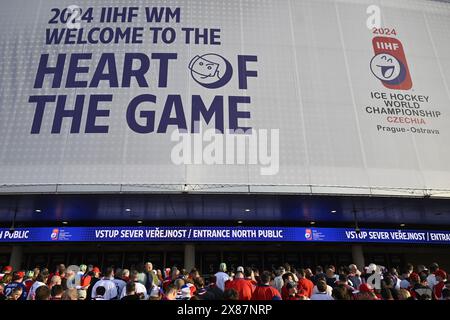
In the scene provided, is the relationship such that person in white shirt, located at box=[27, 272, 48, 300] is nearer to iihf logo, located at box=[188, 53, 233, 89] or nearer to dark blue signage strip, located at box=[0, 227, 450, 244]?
dark blue signage strip, located at box=[0, 227, 450, 244]

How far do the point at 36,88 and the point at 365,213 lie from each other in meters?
11.7

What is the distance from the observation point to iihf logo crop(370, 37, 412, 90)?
11.5 meters

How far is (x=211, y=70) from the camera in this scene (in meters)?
10.9

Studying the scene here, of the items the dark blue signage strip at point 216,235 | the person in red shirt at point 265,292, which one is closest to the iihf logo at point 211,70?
the dark blue signage strip at point 216,235

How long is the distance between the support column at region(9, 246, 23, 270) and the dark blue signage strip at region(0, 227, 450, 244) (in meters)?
1.70

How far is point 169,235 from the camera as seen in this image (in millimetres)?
11203

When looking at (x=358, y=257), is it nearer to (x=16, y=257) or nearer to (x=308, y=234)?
(x=308, y=234)

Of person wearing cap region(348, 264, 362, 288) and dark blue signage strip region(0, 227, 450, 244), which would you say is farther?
dark blue signage strip region(0, 227, 450, 244)

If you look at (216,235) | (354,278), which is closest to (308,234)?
(216,235)

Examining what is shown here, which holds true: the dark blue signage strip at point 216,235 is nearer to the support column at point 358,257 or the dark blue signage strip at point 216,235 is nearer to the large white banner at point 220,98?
the support column at point 358,257

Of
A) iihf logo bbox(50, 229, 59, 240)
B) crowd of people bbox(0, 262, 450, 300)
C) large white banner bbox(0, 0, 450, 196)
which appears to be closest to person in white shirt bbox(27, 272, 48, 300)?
crowd of people bbox(0, 262, 450, 300)

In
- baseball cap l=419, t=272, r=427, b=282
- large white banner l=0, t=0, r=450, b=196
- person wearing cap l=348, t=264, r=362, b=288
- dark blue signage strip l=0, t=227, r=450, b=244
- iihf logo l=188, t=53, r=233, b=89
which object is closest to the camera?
person wearing cap l=348, t=264, r=362, b=288

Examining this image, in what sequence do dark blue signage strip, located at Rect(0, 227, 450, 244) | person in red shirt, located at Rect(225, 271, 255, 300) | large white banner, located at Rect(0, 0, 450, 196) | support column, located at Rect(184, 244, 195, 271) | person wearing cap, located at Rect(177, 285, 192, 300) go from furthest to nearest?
support column, located at Rect(184, 244, 195, 271) < dark blue signage strip, located at Rect(0, 227, 450, 244) < large white banner, located at Rect(0, 0, 450, 196) < person in red shirt, located at Rect(225, 271, 255, 300) < person wearing cap, located at Rect(177, 285, 192, 300)
